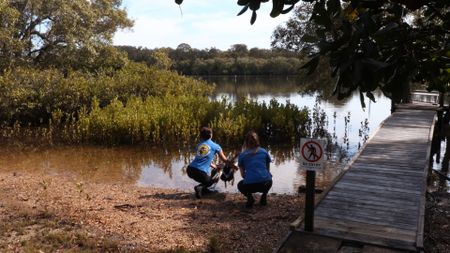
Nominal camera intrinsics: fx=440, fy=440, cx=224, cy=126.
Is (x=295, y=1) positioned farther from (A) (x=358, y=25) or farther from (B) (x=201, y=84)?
(B) (x=201, y=84)

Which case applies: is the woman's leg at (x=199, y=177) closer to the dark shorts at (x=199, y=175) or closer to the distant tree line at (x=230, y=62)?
the dark shorts at (x=199, y=175)

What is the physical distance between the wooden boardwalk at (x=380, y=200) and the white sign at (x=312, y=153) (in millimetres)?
796

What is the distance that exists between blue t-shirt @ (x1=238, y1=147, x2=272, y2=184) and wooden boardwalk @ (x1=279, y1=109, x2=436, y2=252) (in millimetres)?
1214

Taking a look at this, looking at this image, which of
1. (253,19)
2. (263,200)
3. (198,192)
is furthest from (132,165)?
(253,19)

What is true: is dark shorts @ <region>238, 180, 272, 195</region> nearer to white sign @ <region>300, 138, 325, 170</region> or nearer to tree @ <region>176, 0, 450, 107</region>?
white sign @ <region>300, 138, 325, 170</region>

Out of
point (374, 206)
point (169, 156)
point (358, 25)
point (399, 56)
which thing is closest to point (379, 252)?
point (374, 206)

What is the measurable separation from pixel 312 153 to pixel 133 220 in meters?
3.21

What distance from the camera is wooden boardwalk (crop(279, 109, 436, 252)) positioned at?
15.8ft

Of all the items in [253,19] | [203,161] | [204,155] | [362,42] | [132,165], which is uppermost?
[253,19]

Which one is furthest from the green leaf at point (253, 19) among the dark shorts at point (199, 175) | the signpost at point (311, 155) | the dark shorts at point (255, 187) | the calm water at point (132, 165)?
the calm water at point (132, 165)

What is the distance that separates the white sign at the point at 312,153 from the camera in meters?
4.63

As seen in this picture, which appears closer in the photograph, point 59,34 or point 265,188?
point 265,188

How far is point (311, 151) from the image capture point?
468 cm

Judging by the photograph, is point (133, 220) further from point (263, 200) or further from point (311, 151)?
point (311, 151)
